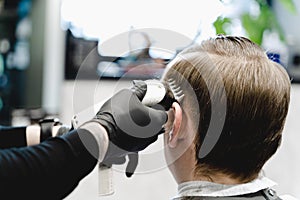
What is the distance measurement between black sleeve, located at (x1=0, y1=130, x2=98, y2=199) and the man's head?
0.93 ft

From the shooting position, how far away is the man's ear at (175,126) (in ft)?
3.39

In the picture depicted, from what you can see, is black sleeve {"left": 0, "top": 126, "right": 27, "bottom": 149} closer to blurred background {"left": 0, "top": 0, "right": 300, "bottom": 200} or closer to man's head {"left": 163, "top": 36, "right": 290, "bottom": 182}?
blurred background {"left": 0, "top": 0, "right": 300, "bottom": 200}

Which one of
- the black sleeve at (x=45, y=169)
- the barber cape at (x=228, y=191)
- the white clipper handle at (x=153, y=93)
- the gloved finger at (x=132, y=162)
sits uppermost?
the white clipper handle at (x=153, y=93)

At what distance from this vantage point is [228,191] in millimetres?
1019

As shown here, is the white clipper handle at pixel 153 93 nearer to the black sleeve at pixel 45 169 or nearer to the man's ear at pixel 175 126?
the man's ear at pixel 175 126

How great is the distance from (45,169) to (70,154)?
5cm

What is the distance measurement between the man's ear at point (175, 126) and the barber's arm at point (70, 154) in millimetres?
98

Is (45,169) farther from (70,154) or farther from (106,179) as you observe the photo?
(106,179)

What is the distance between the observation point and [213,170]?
3.41 ft

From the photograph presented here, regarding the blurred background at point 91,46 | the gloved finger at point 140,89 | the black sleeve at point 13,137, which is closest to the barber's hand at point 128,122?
the gloved finger at point 140,89

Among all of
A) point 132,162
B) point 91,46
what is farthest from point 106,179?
point 91,46

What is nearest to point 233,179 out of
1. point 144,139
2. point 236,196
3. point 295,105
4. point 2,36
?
point 236,196

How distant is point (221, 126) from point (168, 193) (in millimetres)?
934

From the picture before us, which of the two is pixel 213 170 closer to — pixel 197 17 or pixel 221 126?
pixel 221 126
